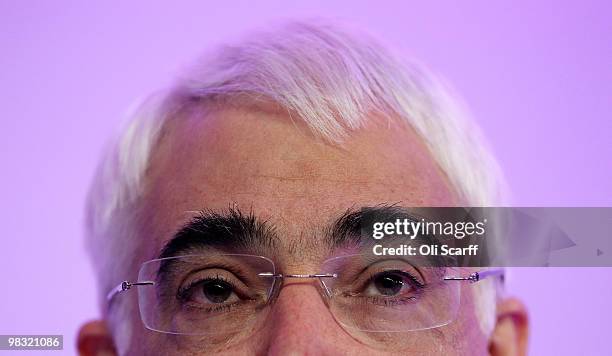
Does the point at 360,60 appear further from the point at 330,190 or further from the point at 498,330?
the point at 498,330

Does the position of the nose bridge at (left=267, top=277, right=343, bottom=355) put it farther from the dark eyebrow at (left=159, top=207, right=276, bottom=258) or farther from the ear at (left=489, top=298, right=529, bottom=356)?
the ear at (left=489, top=298, right=529, bottom=356)

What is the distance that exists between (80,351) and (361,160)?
2.39ft

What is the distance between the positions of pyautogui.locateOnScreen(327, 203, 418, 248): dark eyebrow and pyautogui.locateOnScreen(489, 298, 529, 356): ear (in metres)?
0.37

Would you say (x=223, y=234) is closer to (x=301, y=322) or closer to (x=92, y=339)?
(x=301, y=322)

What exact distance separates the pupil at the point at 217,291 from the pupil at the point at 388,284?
0.28 meters

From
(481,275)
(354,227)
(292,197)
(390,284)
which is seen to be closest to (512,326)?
(481,275)

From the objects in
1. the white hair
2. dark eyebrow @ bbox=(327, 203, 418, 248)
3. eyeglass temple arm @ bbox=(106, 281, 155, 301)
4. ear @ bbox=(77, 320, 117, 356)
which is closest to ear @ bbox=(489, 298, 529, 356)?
the white hair

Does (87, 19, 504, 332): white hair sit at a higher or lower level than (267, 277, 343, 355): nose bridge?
higher

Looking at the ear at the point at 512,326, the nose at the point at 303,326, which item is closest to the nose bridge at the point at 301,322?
the nose at the point at 303,326

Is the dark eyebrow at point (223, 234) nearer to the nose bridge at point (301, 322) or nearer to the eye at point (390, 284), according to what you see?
the nose bridge at point (301, 322)

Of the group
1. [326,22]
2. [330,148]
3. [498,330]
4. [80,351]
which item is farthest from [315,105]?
[80,351]

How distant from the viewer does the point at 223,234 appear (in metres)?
1.60

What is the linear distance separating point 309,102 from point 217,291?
40 cm

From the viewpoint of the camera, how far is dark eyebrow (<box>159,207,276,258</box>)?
1.58 metres
